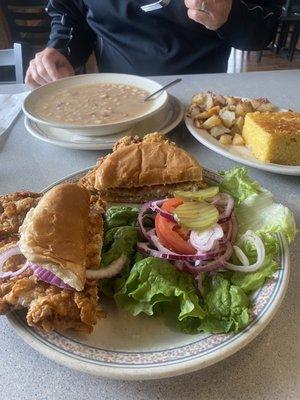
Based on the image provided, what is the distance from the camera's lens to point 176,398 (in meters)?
0.72

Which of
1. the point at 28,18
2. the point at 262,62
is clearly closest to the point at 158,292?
the point at 28,18

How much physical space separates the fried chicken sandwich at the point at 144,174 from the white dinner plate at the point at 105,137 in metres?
0.25

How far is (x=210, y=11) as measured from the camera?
1.65 m

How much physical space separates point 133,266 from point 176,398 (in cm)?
26

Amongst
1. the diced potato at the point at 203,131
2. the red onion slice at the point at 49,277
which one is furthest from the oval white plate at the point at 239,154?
the red onion slice at the point at 49,277

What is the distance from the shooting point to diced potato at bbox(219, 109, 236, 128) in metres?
1.43

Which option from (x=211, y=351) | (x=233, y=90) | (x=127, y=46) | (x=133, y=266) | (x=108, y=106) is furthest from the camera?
(x=127, y=46)

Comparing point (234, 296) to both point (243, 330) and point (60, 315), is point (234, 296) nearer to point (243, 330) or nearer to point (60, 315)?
point (243, 330)

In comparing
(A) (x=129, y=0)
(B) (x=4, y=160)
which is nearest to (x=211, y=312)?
(B) (x=4, y=160)

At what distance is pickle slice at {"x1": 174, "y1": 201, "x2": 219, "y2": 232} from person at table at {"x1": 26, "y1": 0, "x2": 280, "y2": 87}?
1165mm

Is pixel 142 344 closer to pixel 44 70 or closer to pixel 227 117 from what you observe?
pixel 227 117

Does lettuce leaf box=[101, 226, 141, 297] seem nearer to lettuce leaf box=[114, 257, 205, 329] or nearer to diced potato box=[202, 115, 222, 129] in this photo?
lettuce leaf box=[114, 257, 205, 329]

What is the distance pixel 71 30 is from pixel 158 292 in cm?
183

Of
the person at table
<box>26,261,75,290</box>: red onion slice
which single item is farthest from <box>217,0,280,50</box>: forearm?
<box>26,261,75,290</box>: red onion slice
